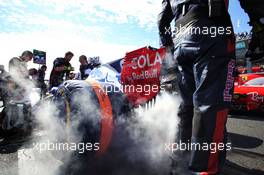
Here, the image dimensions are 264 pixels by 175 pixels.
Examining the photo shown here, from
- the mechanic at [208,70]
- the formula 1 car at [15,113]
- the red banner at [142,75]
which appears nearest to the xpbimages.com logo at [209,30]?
the mechanic at [208,70]

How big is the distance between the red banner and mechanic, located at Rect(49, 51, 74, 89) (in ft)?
14.0

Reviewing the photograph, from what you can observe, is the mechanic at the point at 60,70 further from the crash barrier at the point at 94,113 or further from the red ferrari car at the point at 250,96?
the crash barrier at the point at 94,113

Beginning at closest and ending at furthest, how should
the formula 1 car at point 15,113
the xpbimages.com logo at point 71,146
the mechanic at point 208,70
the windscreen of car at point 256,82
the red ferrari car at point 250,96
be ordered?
1. the mechanic at point 208,70
2. the xpbimages.com logo at point 71,146
3. the formula 1 car at point 15,113
4. the red ferrari car at point 250,96
5. the windscreen of car at point 256,82

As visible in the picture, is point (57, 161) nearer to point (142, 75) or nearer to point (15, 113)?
point (142, 75)

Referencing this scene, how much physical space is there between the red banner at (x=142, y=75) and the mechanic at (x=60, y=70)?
428 cm

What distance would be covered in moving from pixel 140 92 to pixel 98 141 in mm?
578

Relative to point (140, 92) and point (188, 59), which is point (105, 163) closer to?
point (140, 92)

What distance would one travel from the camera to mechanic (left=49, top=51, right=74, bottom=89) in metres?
6.59

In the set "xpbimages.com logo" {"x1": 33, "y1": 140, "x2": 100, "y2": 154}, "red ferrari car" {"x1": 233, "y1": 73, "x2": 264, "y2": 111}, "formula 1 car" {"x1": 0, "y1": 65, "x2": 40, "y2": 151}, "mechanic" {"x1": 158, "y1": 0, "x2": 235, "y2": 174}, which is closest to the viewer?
→ "mechanic" {"x1": 158, "y1": 0, "x2": 235, "y2": 174}

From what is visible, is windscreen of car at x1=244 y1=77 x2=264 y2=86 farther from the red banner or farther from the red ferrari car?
the red banner

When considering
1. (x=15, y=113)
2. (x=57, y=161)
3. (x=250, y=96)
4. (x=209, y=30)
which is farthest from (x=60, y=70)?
(x=209, y=30)

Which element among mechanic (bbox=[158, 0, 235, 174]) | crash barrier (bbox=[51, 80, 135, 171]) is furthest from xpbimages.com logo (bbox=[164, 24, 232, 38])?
crash barrier (bbox=[51, 80, 135, 171])

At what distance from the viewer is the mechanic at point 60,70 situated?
659 cm

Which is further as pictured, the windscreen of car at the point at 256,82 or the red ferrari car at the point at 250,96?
the windscreen of car at the point at 256,82
